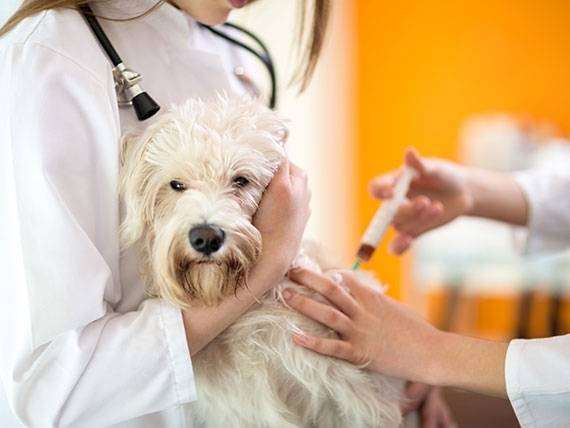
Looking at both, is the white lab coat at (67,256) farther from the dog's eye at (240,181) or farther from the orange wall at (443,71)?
the orange wall at (443,71)

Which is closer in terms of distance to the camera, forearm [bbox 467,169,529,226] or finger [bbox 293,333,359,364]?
finger [bbox 293,333,359,364]

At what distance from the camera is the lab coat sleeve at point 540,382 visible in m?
1.05

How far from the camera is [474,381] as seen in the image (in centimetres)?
110

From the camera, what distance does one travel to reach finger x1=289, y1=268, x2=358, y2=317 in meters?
1.11

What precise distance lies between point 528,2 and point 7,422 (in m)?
4.64

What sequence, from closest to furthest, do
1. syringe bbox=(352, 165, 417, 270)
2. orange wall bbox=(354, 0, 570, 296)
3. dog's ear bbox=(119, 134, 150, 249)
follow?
dog's ear bbox=(119, 134, 150, 249) < syringe bbox=(352, 165, 417, 270) < orange wall bbox=(354, 0, 570, 296)

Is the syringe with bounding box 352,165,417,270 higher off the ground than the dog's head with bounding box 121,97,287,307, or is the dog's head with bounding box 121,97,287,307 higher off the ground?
the dog's head with bounding box 121,97,287,307

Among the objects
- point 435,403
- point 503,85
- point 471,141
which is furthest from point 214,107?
point 503,85

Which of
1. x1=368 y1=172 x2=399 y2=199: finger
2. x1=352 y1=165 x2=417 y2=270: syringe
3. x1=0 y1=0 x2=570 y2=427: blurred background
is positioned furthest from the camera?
x1=0 y1=0 x2=570 y2=427: blurred background

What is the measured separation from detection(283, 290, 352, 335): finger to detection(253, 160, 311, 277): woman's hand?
60 millimetres

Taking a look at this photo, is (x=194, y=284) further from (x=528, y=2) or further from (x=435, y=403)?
(x=528, y=2)

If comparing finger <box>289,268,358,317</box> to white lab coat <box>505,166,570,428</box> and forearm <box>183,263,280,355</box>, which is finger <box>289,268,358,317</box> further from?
white lab coat <box>505,166,570,428</box>

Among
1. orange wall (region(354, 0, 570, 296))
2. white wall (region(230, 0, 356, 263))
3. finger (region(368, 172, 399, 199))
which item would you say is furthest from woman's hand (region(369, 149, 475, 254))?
orange wall (region(354, 0, 570, 296))

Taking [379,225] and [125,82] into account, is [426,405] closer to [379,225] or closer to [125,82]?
[379,225]
